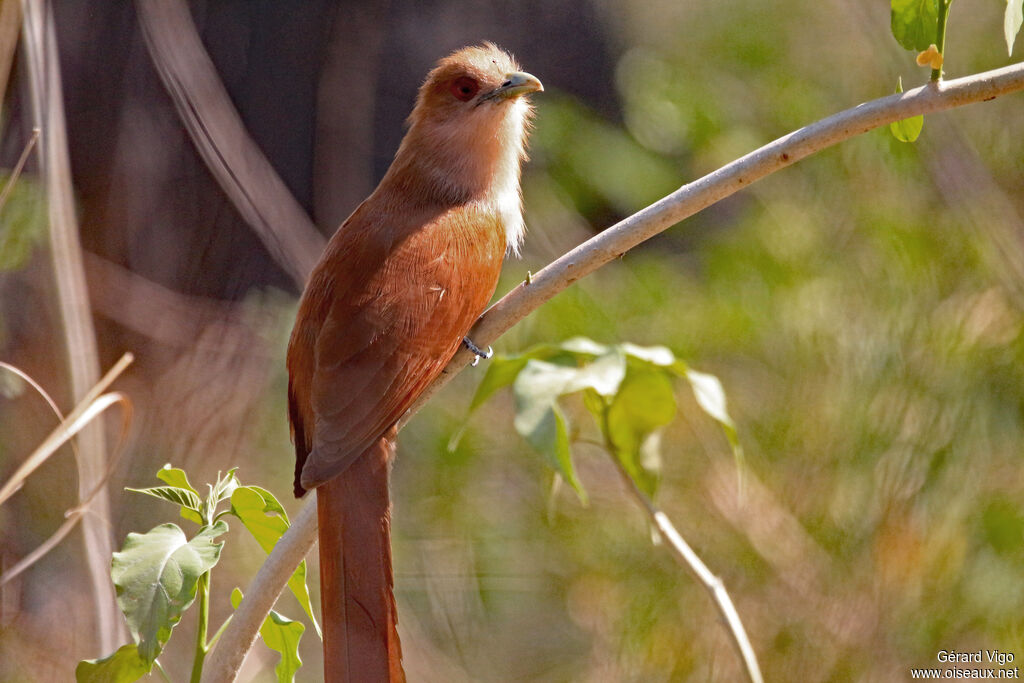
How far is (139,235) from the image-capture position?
17.3 feet

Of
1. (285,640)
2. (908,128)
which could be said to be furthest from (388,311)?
(908,128)

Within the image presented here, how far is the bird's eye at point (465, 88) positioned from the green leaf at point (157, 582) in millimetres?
A: 1888

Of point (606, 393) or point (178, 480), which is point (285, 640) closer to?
point (178, 480)

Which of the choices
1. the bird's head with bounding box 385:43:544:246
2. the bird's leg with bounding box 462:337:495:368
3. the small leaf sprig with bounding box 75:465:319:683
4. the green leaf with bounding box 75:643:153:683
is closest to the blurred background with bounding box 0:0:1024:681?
the bird's leg with bounding box 462:337:495:368

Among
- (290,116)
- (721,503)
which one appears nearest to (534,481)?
(721,503)

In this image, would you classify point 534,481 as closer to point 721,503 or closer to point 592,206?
point 721,503

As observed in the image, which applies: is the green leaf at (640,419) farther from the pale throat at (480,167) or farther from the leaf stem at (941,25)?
the pale throat at (480,167)

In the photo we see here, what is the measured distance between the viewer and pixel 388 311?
2.24m

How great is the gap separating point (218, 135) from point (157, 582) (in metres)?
3.27

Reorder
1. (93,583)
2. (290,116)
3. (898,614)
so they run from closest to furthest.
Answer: (93,583) → (898,614) → (290,116)

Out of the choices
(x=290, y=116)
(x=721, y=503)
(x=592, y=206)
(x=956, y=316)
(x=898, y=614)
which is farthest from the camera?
(x=290, y=116)

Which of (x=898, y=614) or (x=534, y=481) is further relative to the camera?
(x=534, y=481)

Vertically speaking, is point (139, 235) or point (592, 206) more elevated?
point (139, 235)

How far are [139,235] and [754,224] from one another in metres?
3.08
